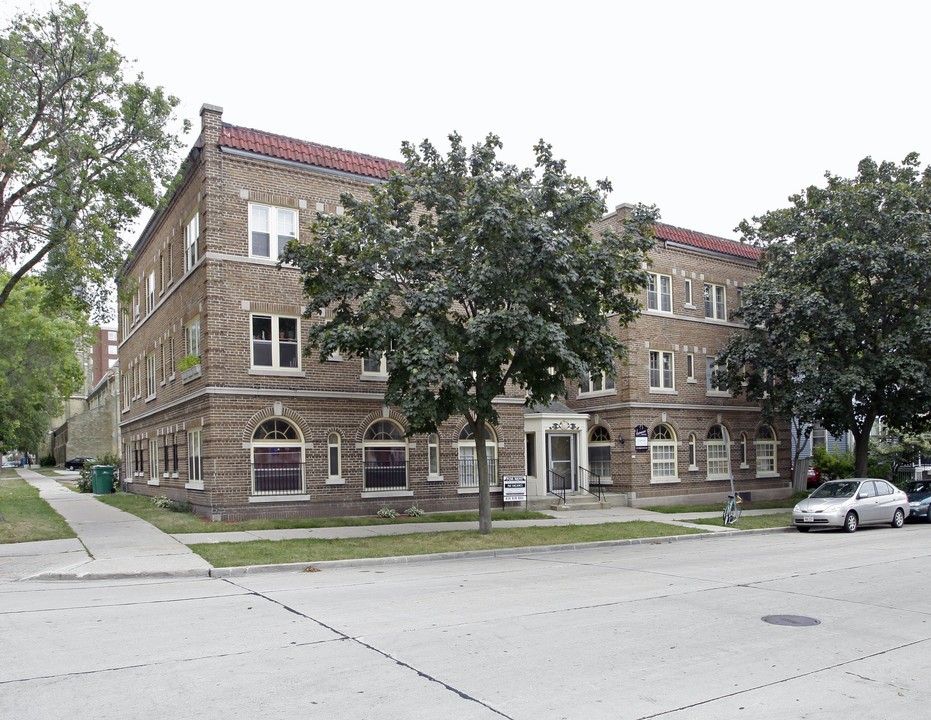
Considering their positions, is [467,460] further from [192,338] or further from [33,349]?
[33,349]

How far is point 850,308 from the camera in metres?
25.4

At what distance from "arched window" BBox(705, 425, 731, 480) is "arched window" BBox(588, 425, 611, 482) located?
4.32 m

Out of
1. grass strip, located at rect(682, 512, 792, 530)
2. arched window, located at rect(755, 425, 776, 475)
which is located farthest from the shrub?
arched window, located at rect(755, 425, 776, 475)

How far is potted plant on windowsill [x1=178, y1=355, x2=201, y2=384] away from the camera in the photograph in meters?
21.0

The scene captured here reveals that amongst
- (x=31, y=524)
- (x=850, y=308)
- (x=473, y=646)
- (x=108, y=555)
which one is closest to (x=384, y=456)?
(x=31, y=524)

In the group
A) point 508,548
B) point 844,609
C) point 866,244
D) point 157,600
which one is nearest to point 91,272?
point 157,600

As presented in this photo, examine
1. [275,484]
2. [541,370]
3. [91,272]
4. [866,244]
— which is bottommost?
[275,484]

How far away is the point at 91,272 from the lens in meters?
17.8

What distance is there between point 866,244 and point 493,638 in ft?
72.9

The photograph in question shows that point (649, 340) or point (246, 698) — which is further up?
point (649, 340)

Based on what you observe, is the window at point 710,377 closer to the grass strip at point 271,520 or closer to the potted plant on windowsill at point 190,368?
the grass strip at point 271,520

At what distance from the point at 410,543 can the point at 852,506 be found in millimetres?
12724

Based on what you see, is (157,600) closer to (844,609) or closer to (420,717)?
(420,717)

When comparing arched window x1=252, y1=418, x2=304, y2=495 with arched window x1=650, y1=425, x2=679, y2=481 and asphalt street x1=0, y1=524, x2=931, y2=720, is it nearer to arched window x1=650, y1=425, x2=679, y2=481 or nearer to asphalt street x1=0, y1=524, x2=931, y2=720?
asphalt street x1=0, y1=524, x2=931, y2=720
